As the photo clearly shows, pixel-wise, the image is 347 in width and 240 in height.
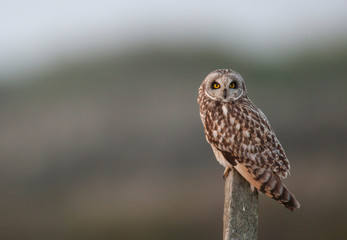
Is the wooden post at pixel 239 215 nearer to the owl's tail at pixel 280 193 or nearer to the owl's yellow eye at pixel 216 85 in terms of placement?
the owl's tail at pixel 280 193

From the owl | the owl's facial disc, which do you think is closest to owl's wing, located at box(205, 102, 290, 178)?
the owl

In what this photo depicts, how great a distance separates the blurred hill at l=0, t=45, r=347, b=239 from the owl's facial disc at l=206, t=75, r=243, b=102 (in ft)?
18.7

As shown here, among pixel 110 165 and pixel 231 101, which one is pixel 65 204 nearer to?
pixel 110 165

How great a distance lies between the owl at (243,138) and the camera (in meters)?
3.74

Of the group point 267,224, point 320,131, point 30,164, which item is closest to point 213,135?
point 267,224

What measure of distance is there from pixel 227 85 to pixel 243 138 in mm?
443

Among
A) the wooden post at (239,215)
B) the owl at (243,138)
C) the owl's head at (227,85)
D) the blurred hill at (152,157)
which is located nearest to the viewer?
the wooden post at (239,215)

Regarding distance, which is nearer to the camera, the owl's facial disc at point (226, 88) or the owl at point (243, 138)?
the owl at point (243, 138)

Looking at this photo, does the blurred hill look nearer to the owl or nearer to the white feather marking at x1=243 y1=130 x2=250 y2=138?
the owl

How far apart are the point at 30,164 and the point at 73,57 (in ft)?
26.2

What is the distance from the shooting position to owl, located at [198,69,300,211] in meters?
3.74

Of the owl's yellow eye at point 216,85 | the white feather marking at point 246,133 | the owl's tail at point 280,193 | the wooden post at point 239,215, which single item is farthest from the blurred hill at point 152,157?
the wooden post at point 239,215

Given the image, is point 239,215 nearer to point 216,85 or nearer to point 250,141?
point 250,141

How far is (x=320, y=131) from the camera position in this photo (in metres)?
11.0
